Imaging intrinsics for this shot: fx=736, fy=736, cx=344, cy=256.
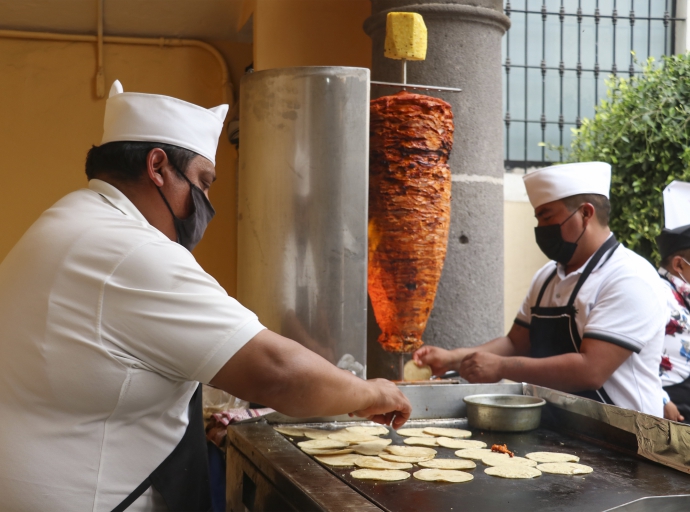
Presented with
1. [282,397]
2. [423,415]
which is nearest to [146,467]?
[282,397]

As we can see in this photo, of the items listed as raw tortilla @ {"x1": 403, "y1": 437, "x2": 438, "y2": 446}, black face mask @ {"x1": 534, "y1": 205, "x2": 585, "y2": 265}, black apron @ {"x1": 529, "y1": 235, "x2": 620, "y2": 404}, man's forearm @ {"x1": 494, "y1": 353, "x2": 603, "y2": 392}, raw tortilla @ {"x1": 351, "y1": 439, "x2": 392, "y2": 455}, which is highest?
black face mask @ {"x1": 534, "y1": 205, "x2": 585, "y2": 265}

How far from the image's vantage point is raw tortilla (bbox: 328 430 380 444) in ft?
7.62

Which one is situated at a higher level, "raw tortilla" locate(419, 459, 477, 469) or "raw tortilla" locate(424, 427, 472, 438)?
"raw tortilla" locate(419, 459, 477, 469)

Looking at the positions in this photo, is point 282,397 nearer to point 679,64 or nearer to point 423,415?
point 423,415

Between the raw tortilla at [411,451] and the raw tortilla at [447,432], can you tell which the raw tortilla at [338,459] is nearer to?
the raw tortilla at [411,451]

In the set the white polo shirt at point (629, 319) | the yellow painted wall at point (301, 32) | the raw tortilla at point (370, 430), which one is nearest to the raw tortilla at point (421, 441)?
the raw tortilla at point (370, 430)

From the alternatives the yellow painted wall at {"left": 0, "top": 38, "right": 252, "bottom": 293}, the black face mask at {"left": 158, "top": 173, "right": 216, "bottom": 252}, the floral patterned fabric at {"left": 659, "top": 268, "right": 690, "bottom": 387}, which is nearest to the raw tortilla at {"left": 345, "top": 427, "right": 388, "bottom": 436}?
the black face mask at {"left": 158, "top": 173, "right": 216, "bottom": 252}

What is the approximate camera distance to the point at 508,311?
6254mm

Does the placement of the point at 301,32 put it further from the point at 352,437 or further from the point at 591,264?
the point at 352,437

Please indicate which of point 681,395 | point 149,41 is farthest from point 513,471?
point 149,41

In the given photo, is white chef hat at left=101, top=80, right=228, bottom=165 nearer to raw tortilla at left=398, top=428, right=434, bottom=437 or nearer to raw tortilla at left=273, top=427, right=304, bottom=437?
raw tortilla at left=273, top=427, right=304, bottom=437

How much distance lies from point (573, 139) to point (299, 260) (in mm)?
4574

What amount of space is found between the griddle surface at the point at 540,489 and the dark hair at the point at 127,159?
96 cm

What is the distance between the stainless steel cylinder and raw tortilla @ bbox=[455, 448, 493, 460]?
1.72 ft
